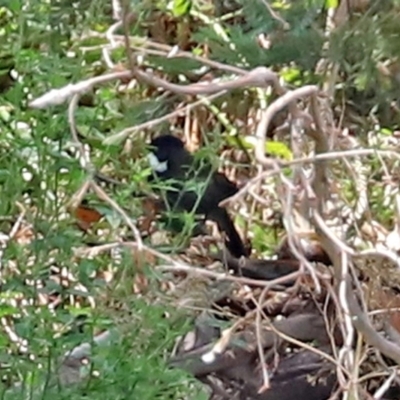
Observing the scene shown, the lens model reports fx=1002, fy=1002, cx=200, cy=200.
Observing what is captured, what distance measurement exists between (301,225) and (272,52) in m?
0.28

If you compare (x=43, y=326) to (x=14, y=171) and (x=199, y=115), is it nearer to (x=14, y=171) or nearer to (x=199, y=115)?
(x=14, y=171)

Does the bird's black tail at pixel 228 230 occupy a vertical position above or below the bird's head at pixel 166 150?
below

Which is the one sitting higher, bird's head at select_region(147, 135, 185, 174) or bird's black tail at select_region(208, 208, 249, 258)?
bird's head at select_region(147, 135, 185, 174)

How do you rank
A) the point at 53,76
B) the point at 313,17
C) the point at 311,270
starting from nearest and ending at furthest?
the point at 53,76, the point at 311,270, the point at 313,17

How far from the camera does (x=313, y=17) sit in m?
1.36

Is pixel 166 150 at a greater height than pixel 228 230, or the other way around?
pixel 166 150

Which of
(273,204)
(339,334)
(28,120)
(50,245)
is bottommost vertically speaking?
(339,334)

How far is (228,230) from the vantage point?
1774mm

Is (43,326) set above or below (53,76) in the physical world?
below

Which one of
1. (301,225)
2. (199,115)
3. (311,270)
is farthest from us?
(199,115)

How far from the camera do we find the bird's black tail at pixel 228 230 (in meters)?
1.77

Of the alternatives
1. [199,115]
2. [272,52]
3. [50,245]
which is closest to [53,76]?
[50,245]

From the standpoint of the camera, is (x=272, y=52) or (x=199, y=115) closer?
(x=272, y=52)

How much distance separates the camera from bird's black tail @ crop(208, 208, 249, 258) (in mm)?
1766
